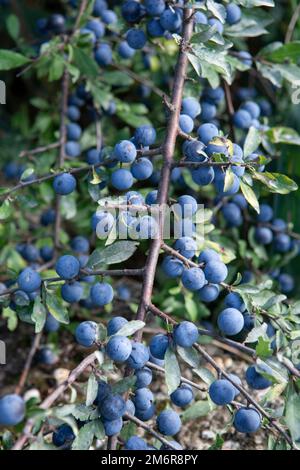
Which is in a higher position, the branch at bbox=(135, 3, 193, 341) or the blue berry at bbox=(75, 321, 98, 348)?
the branch at bbox=(135, 3, 193, 341)

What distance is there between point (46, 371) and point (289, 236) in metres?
0.76

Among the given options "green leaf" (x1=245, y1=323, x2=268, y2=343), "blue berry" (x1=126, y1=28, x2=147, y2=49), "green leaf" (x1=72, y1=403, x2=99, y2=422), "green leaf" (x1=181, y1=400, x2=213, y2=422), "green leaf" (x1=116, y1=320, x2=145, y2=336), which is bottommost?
"green leaf" (x1=181, y1=400, x2=213, y2=422)

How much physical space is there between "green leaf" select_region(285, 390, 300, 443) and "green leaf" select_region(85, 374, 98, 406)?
323mm

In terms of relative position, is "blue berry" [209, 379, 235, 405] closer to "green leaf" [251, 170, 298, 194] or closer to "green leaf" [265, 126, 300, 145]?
"green leaf" [251, 170, 298, 194]

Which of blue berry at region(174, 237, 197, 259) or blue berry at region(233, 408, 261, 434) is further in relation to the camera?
blue berry at region(174, 237, 197, 259)

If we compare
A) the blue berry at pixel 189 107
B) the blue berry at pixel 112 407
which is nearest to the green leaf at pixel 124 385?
the blue berry at pixel 112 407

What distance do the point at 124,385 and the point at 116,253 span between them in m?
0.26

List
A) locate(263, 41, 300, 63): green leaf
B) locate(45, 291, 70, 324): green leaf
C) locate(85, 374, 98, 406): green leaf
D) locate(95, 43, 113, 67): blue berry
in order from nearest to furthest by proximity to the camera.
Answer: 1. locate(85, 374, 98, 406): green leaf
2. locate(45, 291, 70, 324): green leaf
3. locate(263, 41, 300, 63): green leaf
4. locate(95, 43, 113, 67): blue berry

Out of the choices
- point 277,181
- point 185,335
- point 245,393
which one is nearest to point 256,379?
point 245,393

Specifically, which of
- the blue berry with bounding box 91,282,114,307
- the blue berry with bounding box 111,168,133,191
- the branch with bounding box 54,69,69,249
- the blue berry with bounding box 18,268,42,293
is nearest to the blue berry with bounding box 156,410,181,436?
the blue berry with bounding box 91,282,114,307

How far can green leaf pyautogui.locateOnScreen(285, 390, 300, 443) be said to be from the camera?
1.13 m

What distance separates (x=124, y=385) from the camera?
3.70 feet

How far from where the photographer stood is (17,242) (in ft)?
6.15

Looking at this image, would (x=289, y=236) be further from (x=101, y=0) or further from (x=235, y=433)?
(x=101, y=0)
